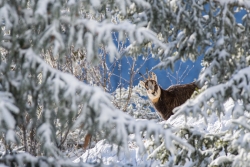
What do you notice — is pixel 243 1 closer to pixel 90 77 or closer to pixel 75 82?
pixel 75 82

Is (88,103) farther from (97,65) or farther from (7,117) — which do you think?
(97,65)

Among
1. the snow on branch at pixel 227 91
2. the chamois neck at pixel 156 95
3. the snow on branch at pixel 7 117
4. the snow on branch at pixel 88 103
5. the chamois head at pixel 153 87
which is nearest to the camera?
the snow on branch at pixel 7 117

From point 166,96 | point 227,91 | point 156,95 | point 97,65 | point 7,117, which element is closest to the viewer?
point 7,117

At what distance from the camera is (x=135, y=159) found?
20.2 feet

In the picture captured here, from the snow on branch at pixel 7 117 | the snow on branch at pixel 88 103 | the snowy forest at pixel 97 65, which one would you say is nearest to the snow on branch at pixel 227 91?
the snowy forest at pixel 97 65

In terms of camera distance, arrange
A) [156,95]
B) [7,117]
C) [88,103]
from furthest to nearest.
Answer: [156,95] → [88,103] → [7,117]

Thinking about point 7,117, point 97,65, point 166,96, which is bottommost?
point 7,117

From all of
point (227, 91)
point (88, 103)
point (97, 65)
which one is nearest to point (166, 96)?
point (227, 91)

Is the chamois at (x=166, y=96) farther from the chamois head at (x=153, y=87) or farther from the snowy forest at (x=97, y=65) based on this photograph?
the snowy forest at (x=97, y=65)

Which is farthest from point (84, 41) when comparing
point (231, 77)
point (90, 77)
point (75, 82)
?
point (90, 77)

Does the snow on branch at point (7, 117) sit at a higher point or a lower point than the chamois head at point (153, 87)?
lower

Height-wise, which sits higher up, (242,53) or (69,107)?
(242,53)

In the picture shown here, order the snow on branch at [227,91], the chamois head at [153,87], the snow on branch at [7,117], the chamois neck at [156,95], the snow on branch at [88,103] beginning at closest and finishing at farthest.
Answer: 1. the snow on branch at [7,117]
2. the snow on branch at [88,103]
3. the snow on branch at [227,91]
4. the chamois head at [153,87]
5. the chamois neck at [156,95]

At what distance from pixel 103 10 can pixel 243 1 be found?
130 centimetres
